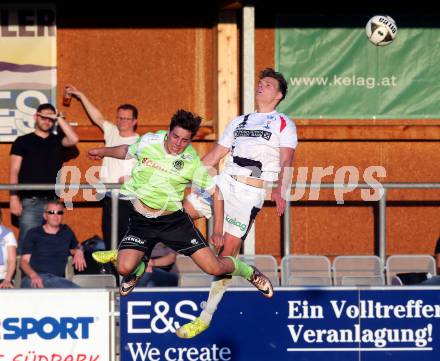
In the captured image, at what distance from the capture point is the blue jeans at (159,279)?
13.5m

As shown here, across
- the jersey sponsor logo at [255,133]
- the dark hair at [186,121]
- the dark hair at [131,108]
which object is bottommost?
the jersey sponsor logo at [255,133]

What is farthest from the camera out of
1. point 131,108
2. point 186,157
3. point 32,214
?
point 131,108

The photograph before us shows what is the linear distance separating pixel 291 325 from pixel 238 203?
5.82 ft

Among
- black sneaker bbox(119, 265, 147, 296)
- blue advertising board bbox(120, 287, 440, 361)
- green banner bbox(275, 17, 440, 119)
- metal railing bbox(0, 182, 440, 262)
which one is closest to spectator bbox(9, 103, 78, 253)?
metal railing bbox(0, 182, 440, 262)

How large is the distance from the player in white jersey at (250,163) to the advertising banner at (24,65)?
4.47m

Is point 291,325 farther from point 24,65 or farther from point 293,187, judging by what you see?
point 24,65

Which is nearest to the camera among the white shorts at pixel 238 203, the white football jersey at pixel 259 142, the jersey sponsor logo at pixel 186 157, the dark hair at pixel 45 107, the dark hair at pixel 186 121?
the dark hair at pixel 186 121

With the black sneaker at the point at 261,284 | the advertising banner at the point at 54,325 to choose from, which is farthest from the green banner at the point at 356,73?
the advertising banner at the point at 54,325

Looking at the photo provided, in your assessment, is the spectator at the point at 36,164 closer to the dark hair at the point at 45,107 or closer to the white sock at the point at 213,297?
the dark hair at the point at 45,107

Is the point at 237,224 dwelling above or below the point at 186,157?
below

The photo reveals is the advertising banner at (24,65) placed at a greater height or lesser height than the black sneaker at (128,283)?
greater

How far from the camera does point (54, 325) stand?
1270 centimetres

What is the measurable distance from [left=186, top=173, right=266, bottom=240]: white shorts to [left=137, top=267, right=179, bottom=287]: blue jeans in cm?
194

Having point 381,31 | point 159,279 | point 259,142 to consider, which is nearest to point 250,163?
point 259,142
